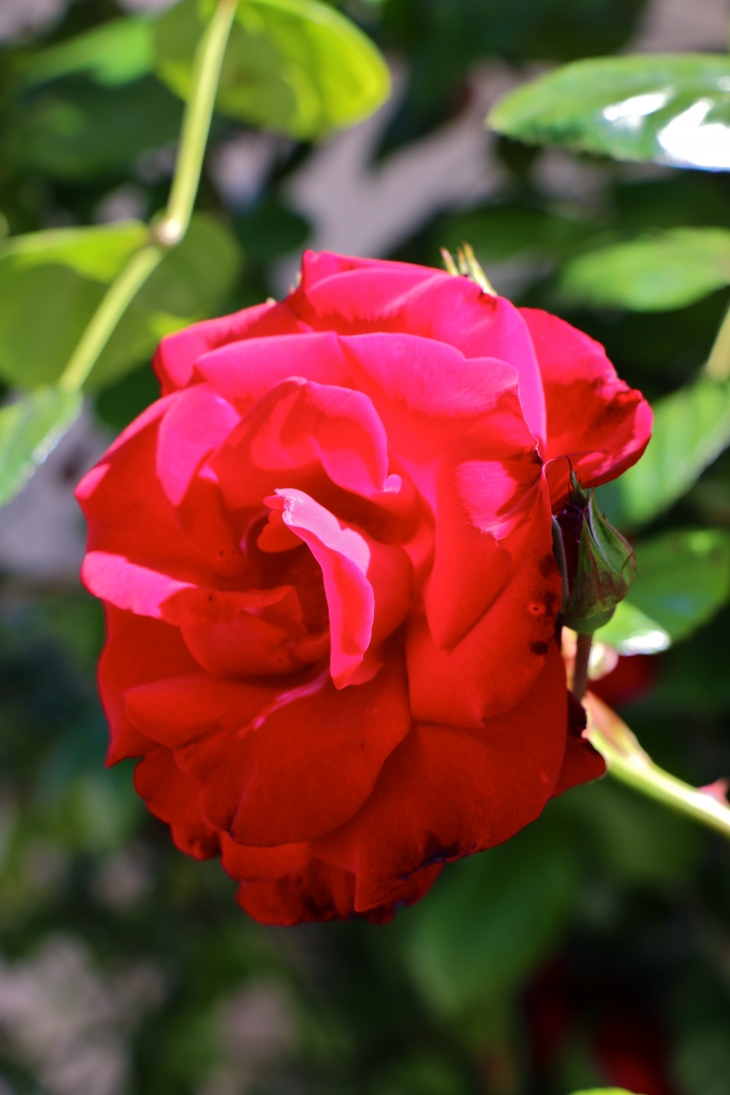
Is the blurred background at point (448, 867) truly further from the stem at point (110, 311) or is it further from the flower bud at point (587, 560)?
the flower bud at point (587, 560)

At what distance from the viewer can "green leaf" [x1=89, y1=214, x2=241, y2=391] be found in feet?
1.40

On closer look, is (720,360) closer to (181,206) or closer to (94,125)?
(181,206)

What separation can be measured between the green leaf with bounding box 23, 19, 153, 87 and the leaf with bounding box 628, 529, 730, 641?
44 centimetres

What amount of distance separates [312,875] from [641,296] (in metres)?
0.32

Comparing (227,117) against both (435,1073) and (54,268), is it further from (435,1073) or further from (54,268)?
(435,1073)

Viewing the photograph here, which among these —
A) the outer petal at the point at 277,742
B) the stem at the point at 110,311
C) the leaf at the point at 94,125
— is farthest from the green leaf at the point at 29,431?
the leaf at the point at 94,125

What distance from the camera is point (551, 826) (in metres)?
0.65

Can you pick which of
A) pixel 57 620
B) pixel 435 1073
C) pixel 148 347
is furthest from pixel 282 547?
pixel 435 1073

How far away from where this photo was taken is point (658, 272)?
0.45 m

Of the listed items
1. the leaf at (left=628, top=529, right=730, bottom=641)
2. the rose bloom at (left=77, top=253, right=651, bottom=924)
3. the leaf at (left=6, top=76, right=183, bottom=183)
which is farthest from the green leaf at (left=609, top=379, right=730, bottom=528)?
the leaf at (left=6, top=76, right=183, bottom=183)

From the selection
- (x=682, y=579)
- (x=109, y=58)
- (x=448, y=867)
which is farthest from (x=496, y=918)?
(x=109, y=58)

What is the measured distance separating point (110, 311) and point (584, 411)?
233mm

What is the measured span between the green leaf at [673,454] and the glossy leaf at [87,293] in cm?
22

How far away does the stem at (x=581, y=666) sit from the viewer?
9.2 inches
